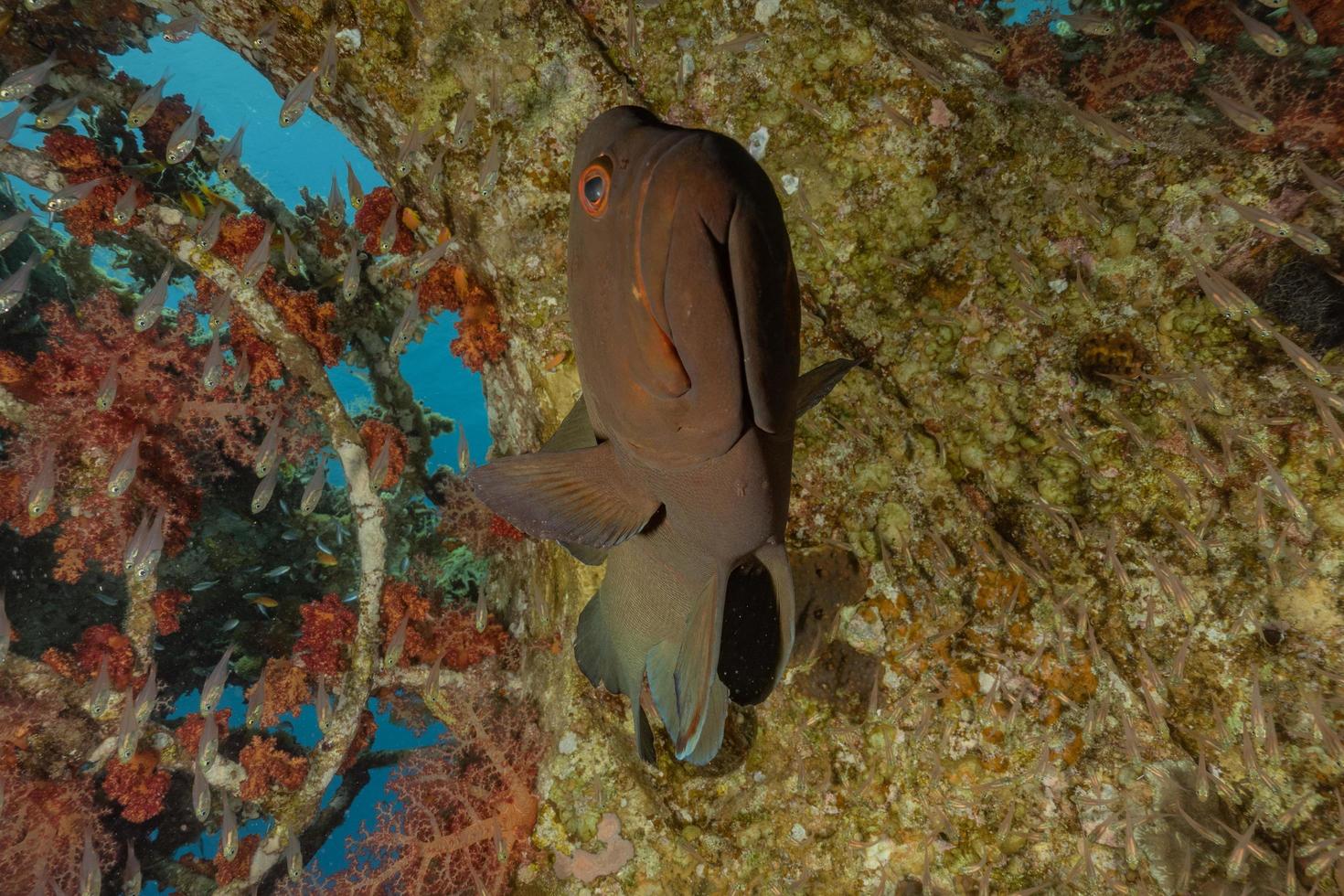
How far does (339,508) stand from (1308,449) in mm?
10295

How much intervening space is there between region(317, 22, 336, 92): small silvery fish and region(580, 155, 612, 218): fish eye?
352cm

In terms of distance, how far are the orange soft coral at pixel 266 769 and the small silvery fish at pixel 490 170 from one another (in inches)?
227

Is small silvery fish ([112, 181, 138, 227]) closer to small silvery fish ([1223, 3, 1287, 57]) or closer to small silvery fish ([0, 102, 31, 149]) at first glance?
small silvery fish ([0, 102, 31, 149])

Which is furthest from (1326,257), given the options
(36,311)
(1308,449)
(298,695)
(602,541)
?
(36,311)

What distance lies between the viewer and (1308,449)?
12.0ft

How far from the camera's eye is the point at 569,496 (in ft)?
7.68

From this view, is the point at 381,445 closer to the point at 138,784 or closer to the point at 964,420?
the point at 138,784

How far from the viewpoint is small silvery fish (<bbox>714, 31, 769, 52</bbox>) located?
380 centimetres

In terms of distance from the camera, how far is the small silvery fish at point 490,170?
4.06 m

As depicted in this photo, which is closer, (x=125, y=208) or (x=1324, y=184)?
(x=1324, y=184)

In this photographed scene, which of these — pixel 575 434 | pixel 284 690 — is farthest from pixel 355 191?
pixel 284 690

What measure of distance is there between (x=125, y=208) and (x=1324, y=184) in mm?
8115

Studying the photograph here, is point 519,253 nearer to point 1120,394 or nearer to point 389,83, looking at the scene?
point 389,83

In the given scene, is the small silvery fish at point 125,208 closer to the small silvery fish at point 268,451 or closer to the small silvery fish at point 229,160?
the small silvery fish at point 229,160
